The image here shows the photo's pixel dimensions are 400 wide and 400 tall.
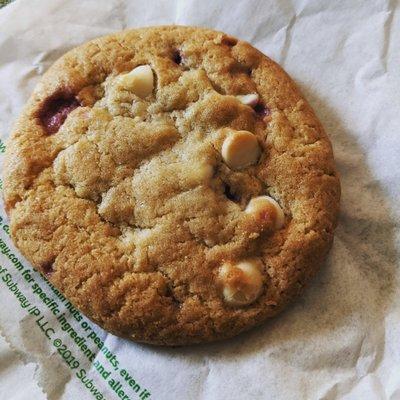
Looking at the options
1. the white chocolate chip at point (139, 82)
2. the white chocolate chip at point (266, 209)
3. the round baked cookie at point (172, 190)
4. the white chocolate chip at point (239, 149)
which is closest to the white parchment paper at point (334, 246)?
the round baked cookie at point (172, 190)

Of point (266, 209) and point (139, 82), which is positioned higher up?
point (139, 82)

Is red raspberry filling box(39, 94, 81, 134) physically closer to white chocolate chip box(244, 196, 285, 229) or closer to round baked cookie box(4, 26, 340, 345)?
round baked cookie box(4, 26, 340, 345)

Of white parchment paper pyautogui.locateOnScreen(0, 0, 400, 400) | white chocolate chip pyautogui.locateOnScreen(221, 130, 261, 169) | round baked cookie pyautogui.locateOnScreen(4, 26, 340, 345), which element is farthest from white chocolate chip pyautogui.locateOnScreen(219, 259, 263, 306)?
white chocolate chip pyautogui.locateOnScreen(221, 130, 261, 169)

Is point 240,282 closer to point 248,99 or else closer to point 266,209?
point 266,209

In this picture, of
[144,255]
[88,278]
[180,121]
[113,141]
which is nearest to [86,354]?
[88,278]

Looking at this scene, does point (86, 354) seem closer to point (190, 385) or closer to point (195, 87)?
point (190, 385)

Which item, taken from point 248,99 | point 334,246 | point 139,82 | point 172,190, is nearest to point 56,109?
point 139,82
